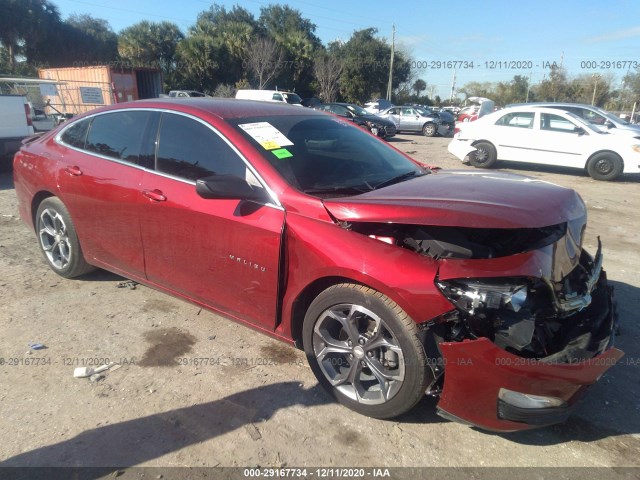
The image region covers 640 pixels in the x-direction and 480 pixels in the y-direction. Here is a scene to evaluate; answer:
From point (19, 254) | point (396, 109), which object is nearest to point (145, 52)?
point (396, 109)

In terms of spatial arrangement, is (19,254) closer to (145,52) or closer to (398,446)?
(398,446)

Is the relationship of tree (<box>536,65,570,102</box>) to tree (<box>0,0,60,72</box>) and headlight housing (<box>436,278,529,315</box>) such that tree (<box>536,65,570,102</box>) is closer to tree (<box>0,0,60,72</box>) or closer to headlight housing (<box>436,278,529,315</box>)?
tree (<box>0,0,60,72</box>)

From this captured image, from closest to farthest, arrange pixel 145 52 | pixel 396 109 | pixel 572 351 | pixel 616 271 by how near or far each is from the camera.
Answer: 1. pixel 572 351
2. pixel 616 271
3. pixel 396 109
4. pixel 145 52

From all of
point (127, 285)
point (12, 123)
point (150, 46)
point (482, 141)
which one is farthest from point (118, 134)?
point (150, 46)

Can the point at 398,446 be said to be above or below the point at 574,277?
below

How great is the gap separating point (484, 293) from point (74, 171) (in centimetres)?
339

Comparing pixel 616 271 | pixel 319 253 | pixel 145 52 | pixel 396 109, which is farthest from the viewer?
pixel 145 52

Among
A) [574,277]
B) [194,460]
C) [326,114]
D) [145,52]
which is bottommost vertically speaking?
[194,460]

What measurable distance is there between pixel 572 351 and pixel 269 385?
1.70 metres

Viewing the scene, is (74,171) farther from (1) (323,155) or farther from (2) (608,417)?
(2) (608,417)

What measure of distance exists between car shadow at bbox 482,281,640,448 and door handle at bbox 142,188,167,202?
2566 mm

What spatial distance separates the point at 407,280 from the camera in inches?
89.7

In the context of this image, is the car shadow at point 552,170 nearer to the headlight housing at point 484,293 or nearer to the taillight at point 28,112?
the headlight housing at point 484,293

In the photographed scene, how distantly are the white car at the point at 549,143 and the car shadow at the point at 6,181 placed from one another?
1033 centimetres
